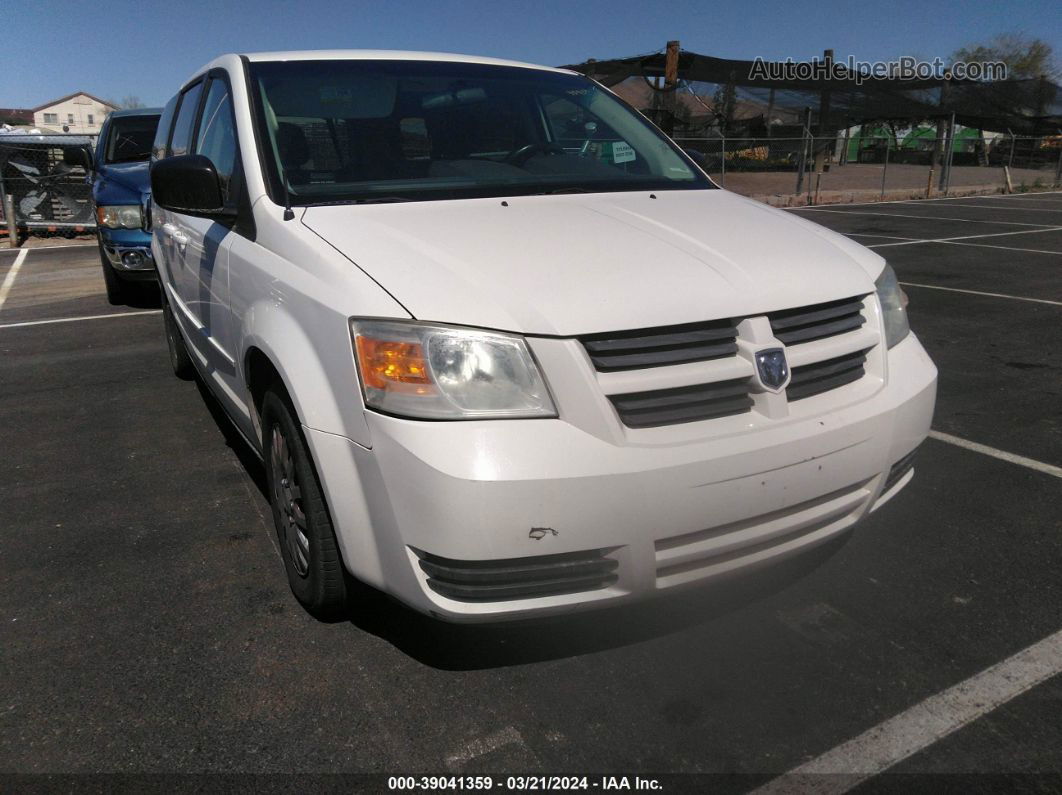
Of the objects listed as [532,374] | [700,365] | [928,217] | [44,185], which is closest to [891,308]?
[700,365]

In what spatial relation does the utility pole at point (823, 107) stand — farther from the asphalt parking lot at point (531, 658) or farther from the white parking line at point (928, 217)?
the asphalt parking lot at point (531, 658)

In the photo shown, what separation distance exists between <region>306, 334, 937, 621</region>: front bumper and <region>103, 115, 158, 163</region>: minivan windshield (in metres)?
7.97

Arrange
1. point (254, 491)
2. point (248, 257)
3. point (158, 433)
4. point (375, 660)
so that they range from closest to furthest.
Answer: point (375, 660) < point (248, 257) < point (254, 491) < point (158, 433)

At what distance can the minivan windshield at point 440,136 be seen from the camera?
2982 mm

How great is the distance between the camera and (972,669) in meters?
2.44

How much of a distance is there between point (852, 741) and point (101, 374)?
5.48m

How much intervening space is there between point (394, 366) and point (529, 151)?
175 cm

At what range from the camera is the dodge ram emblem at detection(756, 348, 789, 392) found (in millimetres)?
2221

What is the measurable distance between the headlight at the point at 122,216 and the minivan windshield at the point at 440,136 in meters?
4.86

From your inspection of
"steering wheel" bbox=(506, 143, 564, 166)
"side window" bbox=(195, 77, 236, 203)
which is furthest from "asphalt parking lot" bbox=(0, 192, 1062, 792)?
"steering wheel" bbox=(506, 143, 564, 166)

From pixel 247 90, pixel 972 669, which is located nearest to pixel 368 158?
pixel 247 90

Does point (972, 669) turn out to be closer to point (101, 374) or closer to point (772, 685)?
point (772, 685)

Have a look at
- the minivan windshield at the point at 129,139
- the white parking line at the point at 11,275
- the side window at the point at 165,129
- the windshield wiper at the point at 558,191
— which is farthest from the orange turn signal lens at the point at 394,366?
the white parking line at the point at 11,275

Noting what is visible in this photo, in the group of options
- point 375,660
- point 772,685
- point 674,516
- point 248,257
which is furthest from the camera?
point 248,257
